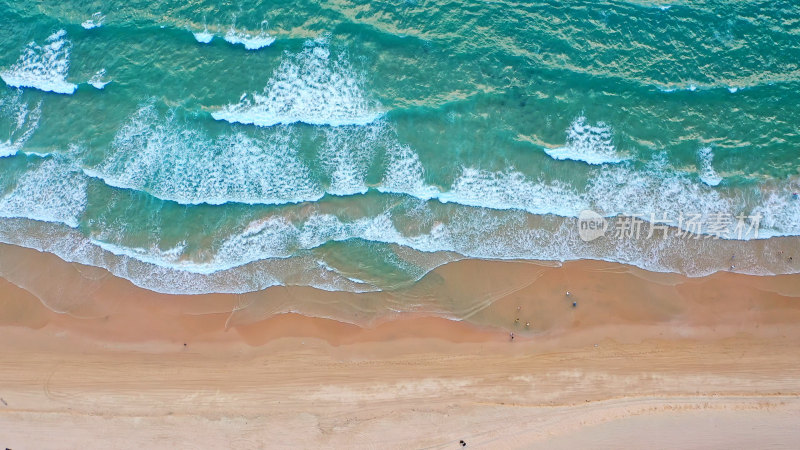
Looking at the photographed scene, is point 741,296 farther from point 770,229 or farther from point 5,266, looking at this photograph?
point 5,266

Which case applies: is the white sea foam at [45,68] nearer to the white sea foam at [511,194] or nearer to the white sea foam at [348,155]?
the white sea foam at [348,155]

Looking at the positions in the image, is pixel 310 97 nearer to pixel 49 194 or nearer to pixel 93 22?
pixel 93 22

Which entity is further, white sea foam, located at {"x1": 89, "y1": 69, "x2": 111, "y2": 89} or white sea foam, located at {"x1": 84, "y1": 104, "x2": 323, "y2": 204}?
white sea foam, located at {"x1": 89, "y1": 69, "x2": 111, "y2": 89}

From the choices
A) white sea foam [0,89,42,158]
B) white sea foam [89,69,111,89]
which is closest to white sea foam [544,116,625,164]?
white sea foam [89,69,111,89]

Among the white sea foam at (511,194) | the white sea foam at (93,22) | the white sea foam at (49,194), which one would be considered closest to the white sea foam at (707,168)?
the white sea foam at (511,194)

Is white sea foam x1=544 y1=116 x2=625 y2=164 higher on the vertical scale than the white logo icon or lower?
higher

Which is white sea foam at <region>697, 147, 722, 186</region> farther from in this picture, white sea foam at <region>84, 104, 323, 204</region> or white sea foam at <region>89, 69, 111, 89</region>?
white sea foam at <region>89, 69, 111, 89</region>
